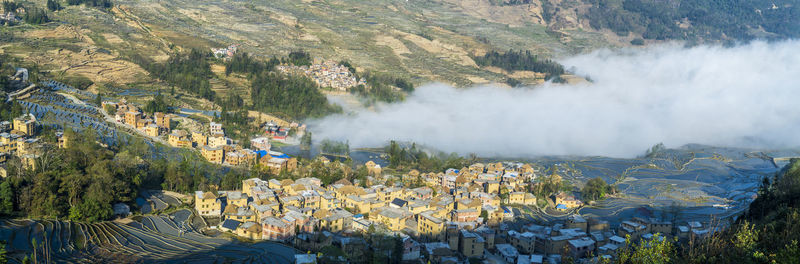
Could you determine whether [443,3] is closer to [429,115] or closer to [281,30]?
[281,30]

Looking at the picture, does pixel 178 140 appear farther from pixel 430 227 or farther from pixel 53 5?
pixel 53 5

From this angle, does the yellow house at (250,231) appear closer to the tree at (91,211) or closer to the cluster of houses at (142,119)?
the tree at (91,211)

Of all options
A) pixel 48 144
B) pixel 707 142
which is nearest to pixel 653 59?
pixel 707 142

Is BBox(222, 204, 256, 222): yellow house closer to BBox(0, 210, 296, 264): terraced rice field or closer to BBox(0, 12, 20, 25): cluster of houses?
BBox(0, 210, 296, 264): terraced rice field

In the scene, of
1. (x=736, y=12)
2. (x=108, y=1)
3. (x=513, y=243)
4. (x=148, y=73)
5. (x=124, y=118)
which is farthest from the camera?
(x=736, y=12)

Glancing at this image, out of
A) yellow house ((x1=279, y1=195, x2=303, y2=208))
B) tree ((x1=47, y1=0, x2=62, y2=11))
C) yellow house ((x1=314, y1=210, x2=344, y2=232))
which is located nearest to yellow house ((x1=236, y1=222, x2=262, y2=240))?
yellow house ((x1=314, y1=210, x2=344, y2=232))

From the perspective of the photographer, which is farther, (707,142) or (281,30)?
(281,30)

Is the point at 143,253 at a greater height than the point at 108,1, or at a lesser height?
lesser

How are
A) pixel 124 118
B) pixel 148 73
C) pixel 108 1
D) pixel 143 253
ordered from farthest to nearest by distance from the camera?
1. pixel 108 1
2. pixel 148 73
3. pixel 124 118
4. pixel 143 253
